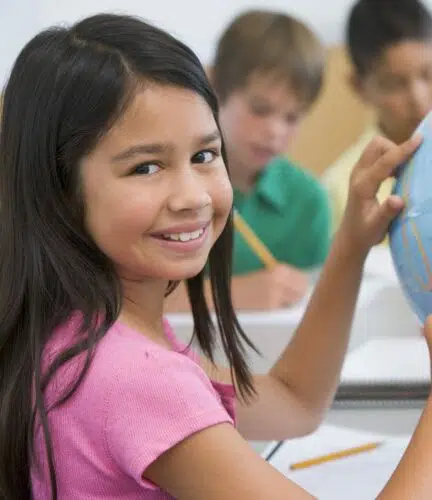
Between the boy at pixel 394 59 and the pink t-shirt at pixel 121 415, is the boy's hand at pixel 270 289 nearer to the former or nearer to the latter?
the boy at pixel 394 59

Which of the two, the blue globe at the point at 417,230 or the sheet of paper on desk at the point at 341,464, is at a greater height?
the blue globe at the point at 417,230

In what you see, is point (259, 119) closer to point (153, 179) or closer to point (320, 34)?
point (153, 179)

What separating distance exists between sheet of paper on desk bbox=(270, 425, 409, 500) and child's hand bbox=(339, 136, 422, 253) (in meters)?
0.26

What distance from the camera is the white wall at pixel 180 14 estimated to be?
3.42 meters

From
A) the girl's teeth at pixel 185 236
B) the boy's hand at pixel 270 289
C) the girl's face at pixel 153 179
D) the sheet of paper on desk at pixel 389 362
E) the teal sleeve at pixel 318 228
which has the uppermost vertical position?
the girl's face at pixel 153 179

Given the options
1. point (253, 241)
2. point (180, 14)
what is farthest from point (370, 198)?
point (180, 14)

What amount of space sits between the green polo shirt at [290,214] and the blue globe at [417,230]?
1.44 m

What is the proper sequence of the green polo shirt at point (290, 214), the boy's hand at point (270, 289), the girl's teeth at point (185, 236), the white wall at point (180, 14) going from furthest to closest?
the white wall at point (180, 14)
the green polo shirt at point (290, 214)
the boy's hand at point (270, 289)
the girl's teeth at point (185, 236)

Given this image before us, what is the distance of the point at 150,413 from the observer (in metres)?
0.77

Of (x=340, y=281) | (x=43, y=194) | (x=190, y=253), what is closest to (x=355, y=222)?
(x=340, y=281)

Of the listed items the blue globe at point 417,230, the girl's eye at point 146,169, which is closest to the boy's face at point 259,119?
the blue globe at point 417,230

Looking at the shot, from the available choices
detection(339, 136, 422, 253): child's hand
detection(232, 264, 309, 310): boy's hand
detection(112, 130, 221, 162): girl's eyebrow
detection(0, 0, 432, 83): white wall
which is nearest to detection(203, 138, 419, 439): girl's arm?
detection(339, 136, 422, 253): child's hand

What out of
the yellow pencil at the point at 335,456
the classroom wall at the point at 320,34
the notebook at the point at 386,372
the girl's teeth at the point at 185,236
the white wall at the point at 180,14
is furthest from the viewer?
the classroom wall at the point at 320,34

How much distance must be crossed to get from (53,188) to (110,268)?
0.09m
